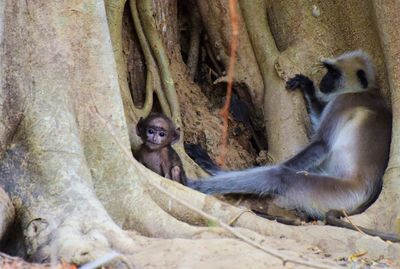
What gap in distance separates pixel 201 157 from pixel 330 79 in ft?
3.49

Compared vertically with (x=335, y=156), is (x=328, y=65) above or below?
above

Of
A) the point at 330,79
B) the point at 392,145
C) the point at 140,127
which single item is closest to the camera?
the point at 392,145

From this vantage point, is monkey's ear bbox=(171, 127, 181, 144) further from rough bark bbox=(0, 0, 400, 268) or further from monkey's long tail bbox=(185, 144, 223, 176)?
rough bark bbox=(0, 0, 400, 268)

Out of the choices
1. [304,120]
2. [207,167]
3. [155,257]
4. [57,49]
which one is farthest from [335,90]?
[155,257]

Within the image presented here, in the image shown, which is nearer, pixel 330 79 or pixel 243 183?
pixel 243 183

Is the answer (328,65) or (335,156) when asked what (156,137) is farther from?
(328,65)

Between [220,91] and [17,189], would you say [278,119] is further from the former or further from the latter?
[17,189]

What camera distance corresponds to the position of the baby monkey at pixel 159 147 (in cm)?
461

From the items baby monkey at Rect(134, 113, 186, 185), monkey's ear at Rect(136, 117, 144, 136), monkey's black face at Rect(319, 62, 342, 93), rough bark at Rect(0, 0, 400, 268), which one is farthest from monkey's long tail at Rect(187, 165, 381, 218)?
rough bark at Rect(0, 0, 400, 268)

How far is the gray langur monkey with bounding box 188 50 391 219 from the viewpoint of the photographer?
16.4 feet

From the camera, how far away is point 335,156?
5.37 meters

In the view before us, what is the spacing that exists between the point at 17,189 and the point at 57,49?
2.12ft

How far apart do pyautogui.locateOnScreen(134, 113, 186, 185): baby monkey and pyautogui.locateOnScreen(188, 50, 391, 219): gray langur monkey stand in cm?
28

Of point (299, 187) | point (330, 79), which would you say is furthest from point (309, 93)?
point (299, 187)
